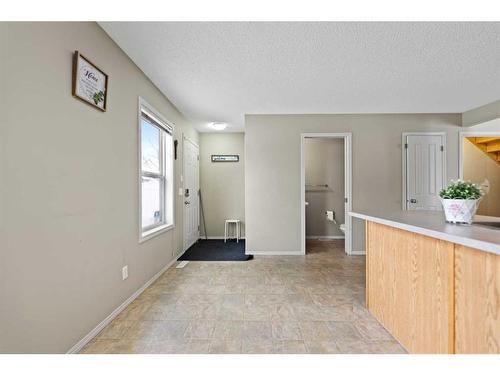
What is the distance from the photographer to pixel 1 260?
1.23 meters

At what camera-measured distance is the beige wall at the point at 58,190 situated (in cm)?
128

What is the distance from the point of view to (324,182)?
5.78 meters

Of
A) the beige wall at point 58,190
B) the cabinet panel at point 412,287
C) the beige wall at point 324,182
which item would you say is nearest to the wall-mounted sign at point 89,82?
the beige wall at point 58,190

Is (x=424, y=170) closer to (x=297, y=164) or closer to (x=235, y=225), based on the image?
(x=297, y=164)

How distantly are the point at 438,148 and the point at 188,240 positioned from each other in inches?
183

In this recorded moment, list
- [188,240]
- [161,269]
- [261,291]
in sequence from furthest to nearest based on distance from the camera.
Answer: [188,240]
[161,269]
[261,291]

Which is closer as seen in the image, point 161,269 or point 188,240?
point 161,269

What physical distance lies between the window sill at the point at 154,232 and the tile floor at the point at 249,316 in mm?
552

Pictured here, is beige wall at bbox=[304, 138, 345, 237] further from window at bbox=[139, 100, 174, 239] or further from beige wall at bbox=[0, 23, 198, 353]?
beige wall at bbox=[0, 23, 198, 353]

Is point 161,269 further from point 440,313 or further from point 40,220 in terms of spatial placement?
point 440,313

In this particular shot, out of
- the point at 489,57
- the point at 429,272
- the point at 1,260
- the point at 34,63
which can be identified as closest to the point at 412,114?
the point at 489,57

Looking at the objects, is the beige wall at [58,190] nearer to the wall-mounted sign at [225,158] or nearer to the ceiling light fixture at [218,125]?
the ceiling light fixture at [218,125]

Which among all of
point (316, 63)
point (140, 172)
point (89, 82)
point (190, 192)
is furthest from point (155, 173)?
point (316, 63)

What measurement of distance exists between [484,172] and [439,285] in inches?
221
